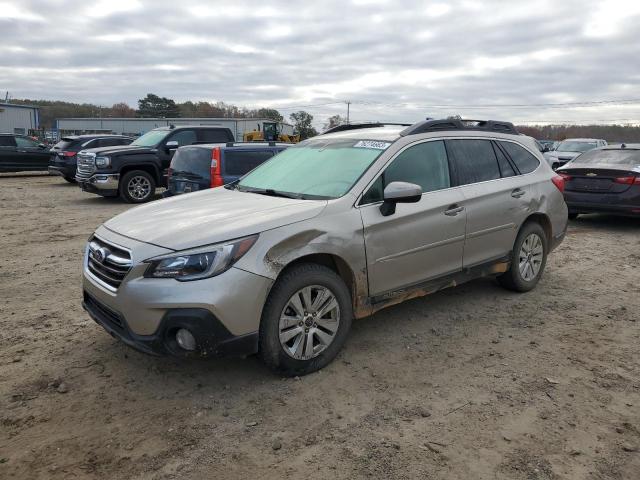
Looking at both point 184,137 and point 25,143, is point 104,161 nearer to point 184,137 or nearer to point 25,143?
point 184,137

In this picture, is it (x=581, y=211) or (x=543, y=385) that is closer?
(x=543, y=385)

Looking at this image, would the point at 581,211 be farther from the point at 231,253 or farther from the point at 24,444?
the point at 24,444

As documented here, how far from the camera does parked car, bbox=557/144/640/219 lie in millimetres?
9047

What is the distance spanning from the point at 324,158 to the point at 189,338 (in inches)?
80.9

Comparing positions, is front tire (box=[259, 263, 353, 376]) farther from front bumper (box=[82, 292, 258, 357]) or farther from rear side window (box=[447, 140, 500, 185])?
rear side window (box=[447, 140, 500, 185])

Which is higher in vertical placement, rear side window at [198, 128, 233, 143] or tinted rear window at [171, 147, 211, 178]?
rear side window at [198, 128, 233, 143]

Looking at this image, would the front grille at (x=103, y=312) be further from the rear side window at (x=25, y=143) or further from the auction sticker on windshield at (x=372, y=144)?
the rear side window at (x=25, y=143)

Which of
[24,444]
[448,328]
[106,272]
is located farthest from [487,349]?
[24,444]

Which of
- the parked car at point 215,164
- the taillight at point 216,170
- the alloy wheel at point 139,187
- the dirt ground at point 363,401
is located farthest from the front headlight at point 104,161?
the dirt ground at point 363,401

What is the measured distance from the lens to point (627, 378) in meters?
3.74

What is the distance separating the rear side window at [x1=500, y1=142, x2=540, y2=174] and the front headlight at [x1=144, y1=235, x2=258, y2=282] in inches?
134

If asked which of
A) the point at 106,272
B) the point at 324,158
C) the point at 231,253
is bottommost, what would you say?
the point at 106,272

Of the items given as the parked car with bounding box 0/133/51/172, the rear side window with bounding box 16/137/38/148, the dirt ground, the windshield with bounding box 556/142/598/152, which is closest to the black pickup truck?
the dirt ground

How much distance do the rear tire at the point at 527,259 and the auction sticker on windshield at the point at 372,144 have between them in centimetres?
192
